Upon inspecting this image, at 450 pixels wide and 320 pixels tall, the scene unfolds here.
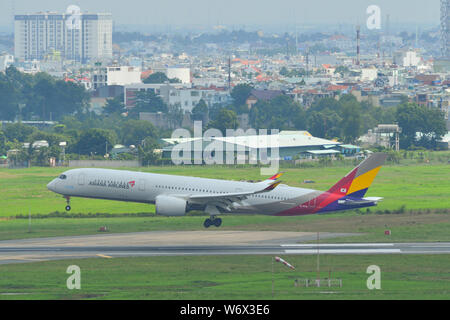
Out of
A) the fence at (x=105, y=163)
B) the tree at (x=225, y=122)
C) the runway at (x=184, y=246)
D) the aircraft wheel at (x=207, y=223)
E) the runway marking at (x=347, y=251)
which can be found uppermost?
the tree at (x=225, y=122)

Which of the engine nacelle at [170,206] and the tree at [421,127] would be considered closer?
the engine nacelle at [170,206]

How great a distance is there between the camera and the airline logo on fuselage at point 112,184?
2970 inches

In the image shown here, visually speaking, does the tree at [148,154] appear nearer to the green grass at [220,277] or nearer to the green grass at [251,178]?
the green grass at [251,178]

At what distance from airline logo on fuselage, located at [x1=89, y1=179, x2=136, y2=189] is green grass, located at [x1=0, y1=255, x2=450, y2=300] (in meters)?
15.6

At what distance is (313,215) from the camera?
271 ft

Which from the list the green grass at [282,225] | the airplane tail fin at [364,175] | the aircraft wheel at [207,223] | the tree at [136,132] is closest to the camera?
the green grass at [282,225]

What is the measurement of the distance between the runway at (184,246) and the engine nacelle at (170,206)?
1.81 meters

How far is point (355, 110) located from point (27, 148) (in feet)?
234

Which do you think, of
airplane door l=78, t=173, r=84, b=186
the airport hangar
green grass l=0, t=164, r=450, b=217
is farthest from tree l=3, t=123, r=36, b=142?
airplane door l=78, t=173, r=84, b=186

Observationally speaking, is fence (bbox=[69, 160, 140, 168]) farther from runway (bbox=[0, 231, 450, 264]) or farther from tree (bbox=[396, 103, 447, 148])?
runway (bbox=[0, 231, 450, 264])

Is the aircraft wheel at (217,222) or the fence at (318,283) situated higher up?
the aircraft wheel at (217,222)

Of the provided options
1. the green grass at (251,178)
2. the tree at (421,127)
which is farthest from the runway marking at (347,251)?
the tree at (421,127)
